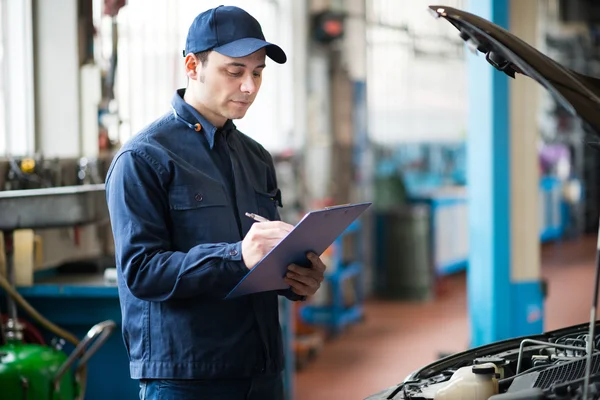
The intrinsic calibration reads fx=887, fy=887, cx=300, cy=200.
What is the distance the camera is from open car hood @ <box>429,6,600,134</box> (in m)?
1.51

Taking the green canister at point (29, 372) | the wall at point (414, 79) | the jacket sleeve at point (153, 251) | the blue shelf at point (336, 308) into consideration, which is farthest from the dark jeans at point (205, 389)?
the wall at point (414, 79)

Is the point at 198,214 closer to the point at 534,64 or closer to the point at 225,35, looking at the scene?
the point at 225,35

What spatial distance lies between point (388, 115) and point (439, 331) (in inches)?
223

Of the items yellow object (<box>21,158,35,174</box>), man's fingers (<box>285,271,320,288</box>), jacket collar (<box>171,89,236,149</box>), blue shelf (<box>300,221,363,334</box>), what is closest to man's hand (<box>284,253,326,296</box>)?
man's fingers (<box>285,271,320,288</box>)

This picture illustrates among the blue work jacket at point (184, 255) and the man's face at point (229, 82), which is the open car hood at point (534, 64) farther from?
the blue work jacket at point (184, 255)

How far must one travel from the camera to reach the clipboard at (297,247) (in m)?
1.80

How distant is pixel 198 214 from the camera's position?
1969 mm

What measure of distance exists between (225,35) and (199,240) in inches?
18.2

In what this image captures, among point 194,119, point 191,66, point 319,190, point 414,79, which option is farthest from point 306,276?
point 414,79

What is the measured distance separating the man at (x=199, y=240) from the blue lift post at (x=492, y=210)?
2.30m

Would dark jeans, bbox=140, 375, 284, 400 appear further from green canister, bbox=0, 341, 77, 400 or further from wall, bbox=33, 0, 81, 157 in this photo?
wall, bbox=33, 0, 81, 157

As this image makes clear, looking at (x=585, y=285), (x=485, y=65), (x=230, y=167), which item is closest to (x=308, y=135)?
(x=585, y=285)

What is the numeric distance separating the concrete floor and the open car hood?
363cm

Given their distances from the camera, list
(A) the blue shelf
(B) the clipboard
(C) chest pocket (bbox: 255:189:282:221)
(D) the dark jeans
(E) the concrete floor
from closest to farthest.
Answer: (B) the clipboard < (D) the dark jeans < (C) chest pocket (bbox: 255:189:282:221) < (E) the concrete floor < (A) the blue shelf
